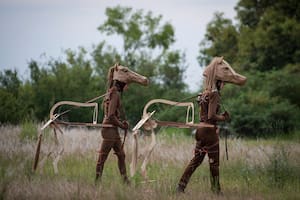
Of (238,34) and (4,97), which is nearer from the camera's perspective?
(4,97)

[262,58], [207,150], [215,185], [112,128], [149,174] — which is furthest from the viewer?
[262,58]

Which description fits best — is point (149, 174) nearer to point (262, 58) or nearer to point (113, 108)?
point (113, 108)

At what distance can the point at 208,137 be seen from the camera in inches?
390

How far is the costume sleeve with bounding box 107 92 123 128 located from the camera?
1042 cm

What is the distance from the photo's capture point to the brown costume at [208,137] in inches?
386

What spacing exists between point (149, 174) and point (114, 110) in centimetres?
185

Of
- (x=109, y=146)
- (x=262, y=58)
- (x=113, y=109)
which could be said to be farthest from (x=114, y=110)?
(x=262, y=58)

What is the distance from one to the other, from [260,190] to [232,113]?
39.0 feet

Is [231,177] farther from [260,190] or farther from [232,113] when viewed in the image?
[232,113]

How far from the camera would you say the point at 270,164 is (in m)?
11.8

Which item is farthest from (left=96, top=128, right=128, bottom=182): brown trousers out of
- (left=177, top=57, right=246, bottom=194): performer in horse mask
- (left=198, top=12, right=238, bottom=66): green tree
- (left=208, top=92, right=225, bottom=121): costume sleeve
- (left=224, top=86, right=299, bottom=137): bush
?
(left=198, top=12, right=238, bottom=66): green tree

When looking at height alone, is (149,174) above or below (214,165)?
below

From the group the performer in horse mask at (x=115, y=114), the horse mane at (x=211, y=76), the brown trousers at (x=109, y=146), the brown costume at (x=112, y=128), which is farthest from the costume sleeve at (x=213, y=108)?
the brown trousers at (x=109, y=146)

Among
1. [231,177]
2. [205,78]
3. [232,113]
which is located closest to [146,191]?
[205,78]
